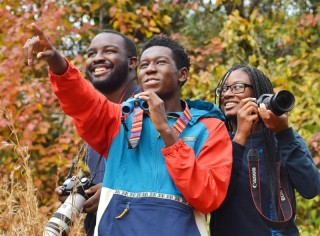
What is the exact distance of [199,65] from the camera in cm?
674

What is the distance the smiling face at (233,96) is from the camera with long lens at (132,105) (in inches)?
20.3

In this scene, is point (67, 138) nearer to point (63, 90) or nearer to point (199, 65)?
point (199, 65)

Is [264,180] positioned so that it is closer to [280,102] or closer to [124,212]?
[280,102]

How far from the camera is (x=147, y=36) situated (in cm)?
691

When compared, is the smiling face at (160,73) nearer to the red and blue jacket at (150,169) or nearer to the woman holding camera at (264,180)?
the red and blue jacket at (150,169)

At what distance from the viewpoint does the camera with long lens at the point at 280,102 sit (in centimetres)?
283

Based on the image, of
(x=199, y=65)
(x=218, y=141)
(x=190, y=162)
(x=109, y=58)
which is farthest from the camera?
(x=199, y=65)

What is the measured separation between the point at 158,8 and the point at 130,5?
1.87ft

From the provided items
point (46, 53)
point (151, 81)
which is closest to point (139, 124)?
point (151, 81)

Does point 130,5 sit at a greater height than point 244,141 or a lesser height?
Answer: greater

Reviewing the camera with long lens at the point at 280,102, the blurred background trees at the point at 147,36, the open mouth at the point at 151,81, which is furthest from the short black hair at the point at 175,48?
the blurred background trees at the point at 147,36

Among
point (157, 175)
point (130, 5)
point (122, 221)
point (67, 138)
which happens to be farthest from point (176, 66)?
point (130, 5)

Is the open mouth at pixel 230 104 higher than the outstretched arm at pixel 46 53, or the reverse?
the open mouth at pixel 230 104

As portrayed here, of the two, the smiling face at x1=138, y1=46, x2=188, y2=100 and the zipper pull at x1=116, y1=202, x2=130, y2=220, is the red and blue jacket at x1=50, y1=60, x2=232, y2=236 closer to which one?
the zipper pull at x1=116, y1=202, x2=130, y2=220
